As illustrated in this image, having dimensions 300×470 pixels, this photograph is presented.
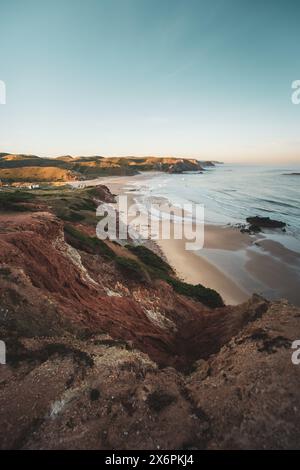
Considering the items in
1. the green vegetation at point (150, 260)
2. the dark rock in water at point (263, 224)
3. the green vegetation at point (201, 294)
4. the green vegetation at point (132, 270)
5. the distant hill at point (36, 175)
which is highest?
the distant hill at point (36, 175)

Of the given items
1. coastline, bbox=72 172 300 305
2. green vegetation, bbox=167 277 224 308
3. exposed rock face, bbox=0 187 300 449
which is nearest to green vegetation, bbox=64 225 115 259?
green vegetation, bbox=167 277 224 308

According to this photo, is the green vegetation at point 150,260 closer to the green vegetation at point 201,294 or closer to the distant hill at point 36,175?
the green vegetation at point 201,294

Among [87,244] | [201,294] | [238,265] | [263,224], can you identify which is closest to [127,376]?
[201,294]

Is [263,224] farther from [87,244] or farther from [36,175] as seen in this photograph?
[36,175]

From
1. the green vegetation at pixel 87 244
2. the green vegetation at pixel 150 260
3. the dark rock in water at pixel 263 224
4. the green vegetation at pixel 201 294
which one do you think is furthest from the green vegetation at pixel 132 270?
the dark rock in water at pixel 263 224

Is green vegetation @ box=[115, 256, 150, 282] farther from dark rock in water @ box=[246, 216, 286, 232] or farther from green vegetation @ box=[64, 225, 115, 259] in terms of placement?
dark rock in water @ box=[246, 216, 286, 232]

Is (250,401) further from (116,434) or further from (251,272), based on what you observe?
(251,272)

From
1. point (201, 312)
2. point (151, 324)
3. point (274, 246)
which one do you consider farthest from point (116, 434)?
point (274, 246)
